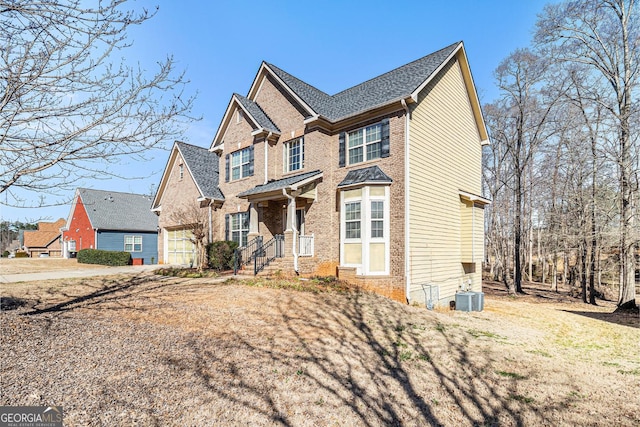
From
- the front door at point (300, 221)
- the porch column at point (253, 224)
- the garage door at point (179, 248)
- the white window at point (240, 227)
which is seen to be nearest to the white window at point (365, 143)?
the front door at point (300, 221)

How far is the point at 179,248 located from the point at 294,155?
11.7 metres

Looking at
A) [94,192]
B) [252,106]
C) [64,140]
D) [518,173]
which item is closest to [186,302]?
[64,140]

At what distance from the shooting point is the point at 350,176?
526 inches

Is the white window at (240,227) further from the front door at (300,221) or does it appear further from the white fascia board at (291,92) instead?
the white fascia board at (291,92)

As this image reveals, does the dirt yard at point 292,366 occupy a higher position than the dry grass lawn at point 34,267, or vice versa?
the dirt yard at point 292,366

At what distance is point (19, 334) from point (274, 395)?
4.76m

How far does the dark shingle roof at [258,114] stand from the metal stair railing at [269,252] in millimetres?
5459

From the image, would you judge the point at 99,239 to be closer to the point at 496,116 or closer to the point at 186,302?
the point at 186,302

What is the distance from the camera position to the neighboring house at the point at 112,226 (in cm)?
2981

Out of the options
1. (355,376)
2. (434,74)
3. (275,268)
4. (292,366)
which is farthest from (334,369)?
(434,74)

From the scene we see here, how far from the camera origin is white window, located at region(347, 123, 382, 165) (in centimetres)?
1311

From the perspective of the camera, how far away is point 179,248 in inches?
880

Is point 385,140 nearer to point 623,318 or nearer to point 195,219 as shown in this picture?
point 195,219

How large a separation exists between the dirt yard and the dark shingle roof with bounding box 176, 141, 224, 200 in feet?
34.4
